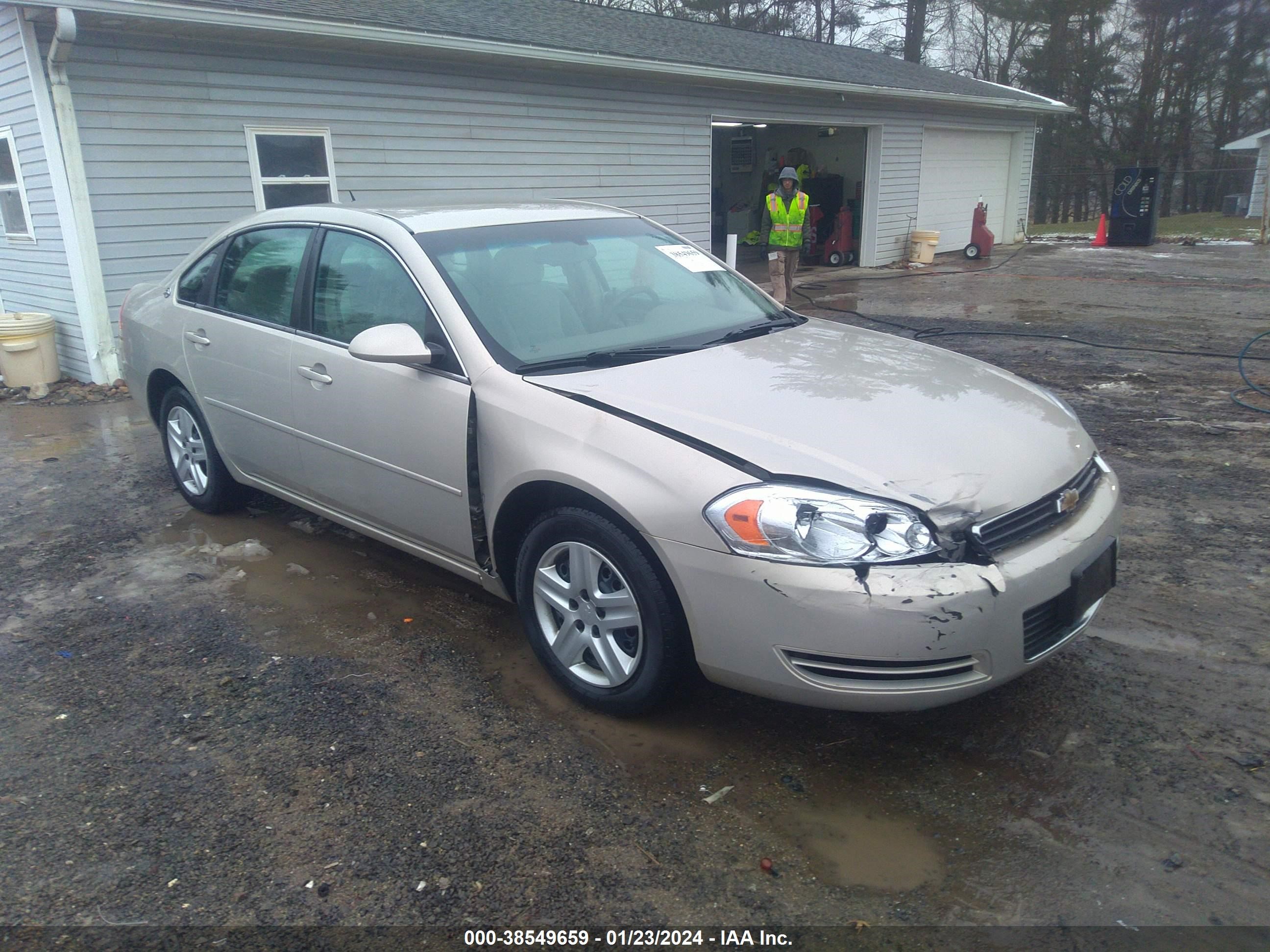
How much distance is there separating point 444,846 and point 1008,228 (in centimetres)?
2353

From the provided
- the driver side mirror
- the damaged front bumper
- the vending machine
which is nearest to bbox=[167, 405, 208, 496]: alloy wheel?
the driver side mirror

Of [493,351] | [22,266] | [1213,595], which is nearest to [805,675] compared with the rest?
[493,351]

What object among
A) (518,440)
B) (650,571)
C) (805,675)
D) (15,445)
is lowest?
(15,445)

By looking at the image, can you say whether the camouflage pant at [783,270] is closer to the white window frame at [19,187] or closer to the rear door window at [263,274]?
the white window frame at [19,187]

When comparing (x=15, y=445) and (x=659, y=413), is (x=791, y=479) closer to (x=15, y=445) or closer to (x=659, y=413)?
(x=659, y=413)

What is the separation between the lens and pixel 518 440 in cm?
316

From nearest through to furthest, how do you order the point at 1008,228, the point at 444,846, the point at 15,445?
the point at 444,846
the point at 15,445
the point at 1008,228

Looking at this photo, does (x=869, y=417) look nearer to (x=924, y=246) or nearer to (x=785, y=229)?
(x=785, y=229)

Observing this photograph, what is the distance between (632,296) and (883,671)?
1.98 metres

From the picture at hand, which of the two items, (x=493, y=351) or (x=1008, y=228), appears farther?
(x=1008, y=228)

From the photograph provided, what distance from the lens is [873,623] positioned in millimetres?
2482

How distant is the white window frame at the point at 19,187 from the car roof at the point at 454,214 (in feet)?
19.2

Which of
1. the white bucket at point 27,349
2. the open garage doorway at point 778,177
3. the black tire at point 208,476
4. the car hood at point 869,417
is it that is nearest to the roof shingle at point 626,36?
the open garage doorway at point 778,177

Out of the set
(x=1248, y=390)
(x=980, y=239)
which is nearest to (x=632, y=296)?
(x=1248, y=390)
